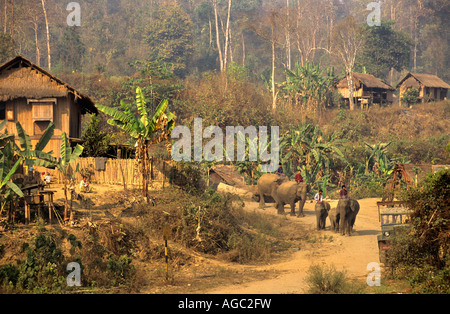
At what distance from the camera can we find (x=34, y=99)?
79.6ft

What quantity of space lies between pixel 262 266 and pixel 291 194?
285 inches

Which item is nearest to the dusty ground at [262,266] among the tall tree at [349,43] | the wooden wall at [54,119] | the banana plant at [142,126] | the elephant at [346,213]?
the elephant at [346,213]

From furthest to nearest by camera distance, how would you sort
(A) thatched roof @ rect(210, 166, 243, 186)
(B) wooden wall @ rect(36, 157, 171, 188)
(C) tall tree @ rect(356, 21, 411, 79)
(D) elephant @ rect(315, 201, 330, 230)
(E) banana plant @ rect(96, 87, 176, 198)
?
1. (C) tall tree @ rect(356, 21, 411, 79)
2. (A) thatched roof @ rect(210, 166, 243, 186)
3. (D) elephant @ rect(315, 201, 330, 230)
4. (B) wooden wall @ rect(36, 157, 171, 188)
5. (E) banana plant @ rect(96, 87, 176, 198)

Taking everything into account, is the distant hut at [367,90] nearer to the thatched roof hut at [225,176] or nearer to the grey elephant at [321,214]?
the thatched roof hut at [225,176]

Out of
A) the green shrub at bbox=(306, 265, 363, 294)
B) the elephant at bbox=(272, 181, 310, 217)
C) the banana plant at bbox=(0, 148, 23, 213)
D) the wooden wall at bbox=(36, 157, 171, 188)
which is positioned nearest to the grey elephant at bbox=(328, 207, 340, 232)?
the elephant at bbox=(272, 181, 310, 217)

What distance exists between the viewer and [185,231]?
17.8 metres

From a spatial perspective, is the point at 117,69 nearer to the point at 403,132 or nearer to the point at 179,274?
the point at 403,132

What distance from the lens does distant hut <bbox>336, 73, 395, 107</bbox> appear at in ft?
161

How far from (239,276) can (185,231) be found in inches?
117

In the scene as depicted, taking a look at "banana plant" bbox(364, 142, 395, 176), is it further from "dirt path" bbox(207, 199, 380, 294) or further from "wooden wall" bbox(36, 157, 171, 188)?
"wooden wall" bbox(36, 157, 171, 188)

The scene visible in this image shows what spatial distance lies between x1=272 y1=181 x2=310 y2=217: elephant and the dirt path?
62 centimetres

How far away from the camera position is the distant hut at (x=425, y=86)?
5075cm

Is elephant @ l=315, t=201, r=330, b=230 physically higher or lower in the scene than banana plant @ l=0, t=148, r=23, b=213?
lower
